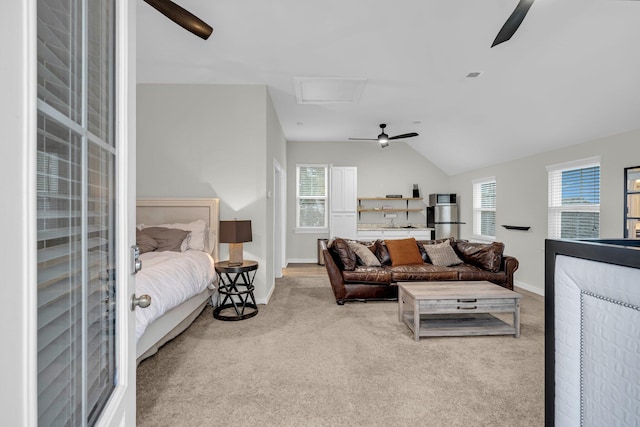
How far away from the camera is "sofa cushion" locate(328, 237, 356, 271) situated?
4.30 meters

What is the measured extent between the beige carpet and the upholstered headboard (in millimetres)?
1203

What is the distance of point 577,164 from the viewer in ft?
14.1

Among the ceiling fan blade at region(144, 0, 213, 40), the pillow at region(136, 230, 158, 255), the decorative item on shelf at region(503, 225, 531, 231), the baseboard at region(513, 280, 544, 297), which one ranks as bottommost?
the baseboard at region(513, 280, 544, 297)

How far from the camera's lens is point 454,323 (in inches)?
131

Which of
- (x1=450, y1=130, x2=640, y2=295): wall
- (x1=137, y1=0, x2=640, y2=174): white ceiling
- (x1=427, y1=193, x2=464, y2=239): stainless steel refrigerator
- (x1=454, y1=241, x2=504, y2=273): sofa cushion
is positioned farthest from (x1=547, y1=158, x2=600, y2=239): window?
(x1=427, y1=193, x2=464, y2=239): stainless steel refrigerator

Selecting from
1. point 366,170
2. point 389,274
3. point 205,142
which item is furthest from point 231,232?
point 366,170

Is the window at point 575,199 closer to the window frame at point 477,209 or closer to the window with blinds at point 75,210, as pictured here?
the window frame at point 477,209

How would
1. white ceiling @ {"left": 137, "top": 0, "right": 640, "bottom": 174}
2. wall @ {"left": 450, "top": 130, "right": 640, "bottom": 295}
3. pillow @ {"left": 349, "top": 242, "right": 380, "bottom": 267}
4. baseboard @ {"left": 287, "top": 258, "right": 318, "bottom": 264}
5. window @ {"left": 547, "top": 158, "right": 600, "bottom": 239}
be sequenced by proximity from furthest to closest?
baseboard @ {"left": 287, "top": 258, "right": 318, "bottom": 264} < pillow @ {"left": 349, "top": 242, "right": 380, "bottom": 267} < window @ {"left": 547, "top": 158, "right": 600, "bottom": 239} < wall @ {"left": 450, "top": 130, "right": 640, "bottom": 295} < white ceiling @ {"left": 137, "top": 0, "right": 640, "bottom": 174}

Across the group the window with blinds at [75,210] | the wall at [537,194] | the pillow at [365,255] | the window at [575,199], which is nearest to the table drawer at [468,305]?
the pillow at [365,255]

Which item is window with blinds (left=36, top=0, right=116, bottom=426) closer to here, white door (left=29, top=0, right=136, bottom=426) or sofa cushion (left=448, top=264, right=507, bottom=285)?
white door (left=29, top=0, right=136, bottom=426)

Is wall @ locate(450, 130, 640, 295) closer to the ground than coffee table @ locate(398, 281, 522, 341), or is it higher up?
higher up

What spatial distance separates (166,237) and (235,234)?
30.5 inches

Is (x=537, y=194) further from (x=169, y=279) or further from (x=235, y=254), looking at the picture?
(x=169, y=279)
